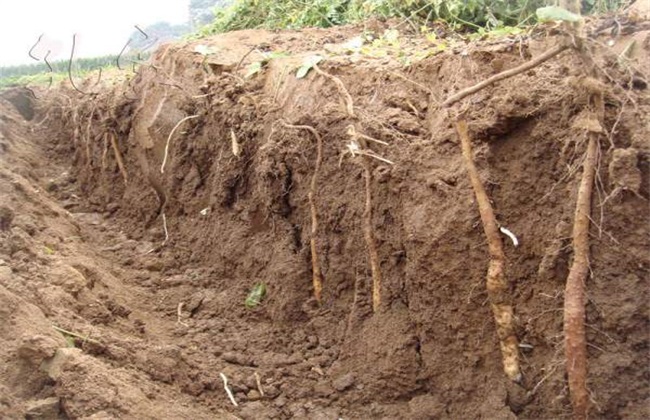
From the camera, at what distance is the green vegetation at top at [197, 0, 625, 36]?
5.36 meters

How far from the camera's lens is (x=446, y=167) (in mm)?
3365

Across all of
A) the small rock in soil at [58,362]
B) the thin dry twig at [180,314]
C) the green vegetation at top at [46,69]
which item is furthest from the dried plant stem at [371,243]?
the green vegetation at top at [46,69]

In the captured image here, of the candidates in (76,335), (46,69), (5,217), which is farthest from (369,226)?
(46,69)

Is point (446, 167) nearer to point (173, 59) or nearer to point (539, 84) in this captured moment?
point (539, 84)

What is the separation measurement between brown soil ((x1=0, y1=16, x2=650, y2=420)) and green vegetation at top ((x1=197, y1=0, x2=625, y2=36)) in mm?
761

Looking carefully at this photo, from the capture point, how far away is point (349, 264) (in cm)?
394

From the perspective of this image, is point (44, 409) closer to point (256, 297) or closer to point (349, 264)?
point (349, 264)

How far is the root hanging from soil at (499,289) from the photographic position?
10.1ft

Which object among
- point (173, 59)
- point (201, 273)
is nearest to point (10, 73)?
point (173, 59)

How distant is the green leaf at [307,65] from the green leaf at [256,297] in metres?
1.24

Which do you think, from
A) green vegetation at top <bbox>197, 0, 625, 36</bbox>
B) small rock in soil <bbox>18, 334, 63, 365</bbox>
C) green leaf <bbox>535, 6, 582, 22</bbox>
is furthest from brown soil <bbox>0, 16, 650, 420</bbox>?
green vegetation at top <bbox>197, 0, 625, 36</bbox>

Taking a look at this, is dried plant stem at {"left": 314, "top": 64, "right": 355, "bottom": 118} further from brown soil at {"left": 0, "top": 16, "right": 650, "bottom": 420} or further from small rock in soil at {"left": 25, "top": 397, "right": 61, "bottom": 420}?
small rock in soil at {"left": 25, "top": 397, "right": 61, "bottom": 420}

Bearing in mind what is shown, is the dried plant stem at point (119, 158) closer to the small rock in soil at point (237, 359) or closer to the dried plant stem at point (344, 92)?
the dried plant stem at point (344, 92)

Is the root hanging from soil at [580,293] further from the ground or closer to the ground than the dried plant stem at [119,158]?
further from the ground
